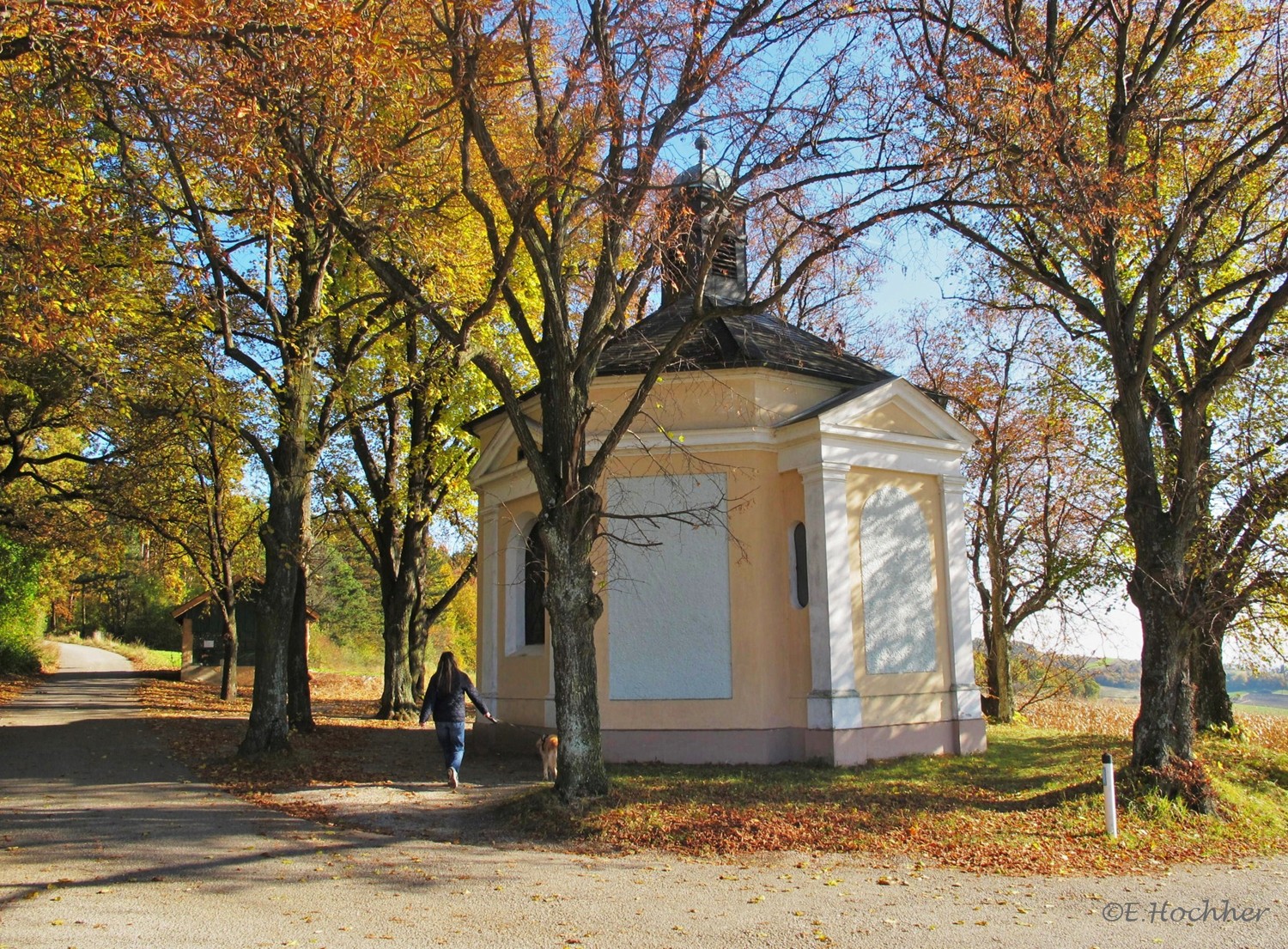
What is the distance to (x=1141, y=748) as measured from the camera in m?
10.9

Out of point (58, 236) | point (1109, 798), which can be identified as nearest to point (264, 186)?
point (58, 236)

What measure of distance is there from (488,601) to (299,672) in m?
4.10

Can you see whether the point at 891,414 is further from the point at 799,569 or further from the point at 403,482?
the point at 403,482

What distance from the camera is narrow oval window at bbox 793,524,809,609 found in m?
14.3

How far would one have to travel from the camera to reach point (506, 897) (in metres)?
7.09

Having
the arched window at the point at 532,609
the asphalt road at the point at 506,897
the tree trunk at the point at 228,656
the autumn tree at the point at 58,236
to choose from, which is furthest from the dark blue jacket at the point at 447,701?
the tree trunk at the point at 228,656

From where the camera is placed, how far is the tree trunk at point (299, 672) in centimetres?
1747

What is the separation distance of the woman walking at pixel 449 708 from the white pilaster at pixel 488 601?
464cm

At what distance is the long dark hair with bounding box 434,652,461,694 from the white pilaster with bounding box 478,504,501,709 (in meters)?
4.65

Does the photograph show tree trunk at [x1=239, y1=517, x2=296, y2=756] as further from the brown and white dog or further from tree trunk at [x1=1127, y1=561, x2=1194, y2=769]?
tree trunk at [x1=1127, y1=561, x2=1194, y2=769]

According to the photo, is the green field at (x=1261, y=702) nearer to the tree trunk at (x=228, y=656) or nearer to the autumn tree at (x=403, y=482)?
the autumn tree at (x=403, y=482)

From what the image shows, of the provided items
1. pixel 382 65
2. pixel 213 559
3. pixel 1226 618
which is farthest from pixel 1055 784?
pixel 213 559

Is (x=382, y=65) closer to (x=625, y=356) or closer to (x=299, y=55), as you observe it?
(x=299, y=55)

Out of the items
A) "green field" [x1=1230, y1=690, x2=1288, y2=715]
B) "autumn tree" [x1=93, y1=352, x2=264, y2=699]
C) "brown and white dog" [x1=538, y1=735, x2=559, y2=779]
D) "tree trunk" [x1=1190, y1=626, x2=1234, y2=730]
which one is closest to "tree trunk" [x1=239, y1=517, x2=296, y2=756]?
"autumn tree" [x1=93, y1=352, x2=264, y2=699]
